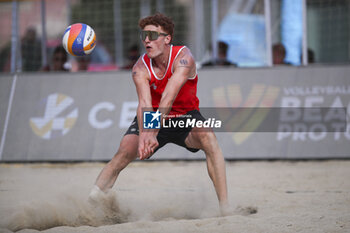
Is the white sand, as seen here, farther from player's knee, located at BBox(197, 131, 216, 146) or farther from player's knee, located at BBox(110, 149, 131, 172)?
player's knee, located at BBox(197, 131, 216, 146)

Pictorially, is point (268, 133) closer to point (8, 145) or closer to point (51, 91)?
point (51, 91)

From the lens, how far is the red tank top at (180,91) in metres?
4.57

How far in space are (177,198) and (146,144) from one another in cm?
156

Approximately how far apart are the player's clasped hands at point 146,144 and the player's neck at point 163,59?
65 centimetres

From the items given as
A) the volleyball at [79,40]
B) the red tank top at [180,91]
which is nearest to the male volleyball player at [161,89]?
the red tank top at [180,91]

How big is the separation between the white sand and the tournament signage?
0.85 feet

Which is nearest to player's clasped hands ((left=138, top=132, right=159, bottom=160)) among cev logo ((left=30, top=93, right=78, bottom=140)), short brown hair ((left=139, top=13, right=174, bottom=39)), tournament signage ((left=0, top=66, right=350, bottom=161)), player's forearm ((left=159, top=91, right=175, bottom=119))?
player's forearm ((left=159, top=91, right=175, bottom=119))

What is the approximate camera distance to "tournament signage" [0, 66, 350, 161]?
788cm

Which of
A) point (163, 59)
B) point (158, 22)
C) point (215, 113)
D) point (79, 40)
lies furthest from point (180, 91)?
point (215, 113)

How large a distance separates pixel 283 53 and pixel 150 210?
5725 millimetres

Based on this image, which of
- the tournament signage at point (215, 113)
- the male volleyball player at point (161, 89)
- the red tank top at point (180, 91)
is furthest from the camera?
the tournament signage at point (215, 113)

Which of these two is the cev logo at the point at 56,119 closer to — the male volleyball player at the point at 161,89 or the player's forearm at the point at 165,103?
the male volleyball player at the point at 161,89

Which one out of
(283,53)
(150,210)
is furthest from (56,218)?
(283,53)

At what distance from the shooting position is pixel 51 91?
847cm
